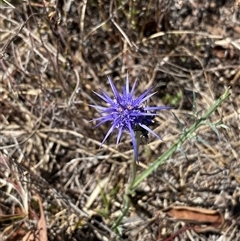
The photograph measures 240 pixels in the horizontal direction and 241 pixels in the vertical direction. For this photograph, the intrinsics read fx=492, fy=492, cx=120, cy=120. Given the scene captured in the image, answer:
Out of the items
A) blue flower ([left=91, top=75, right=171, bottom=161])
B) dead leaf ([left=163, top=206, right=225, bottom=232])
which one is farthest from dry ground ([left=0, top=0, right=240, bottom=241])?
blue flower ([left=91, top=75, right=171, bottom=161])

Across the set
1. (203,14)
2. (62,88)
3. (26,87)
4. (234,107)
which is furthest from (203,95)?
(26,87)

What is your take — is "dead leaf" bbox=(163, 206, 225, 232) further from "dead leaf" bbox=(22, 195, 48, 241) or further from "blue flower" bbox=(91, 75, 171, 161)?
"blue flower" bbox=(91, 75, 171, 161)

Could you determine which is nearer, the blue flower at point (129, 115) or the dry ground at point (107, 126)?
the blue flower at point (129, 115)

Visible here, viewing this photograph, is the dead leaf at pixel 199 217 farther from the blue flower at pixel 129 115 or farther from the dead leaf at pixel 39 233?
the blue flower at pixel 129 115

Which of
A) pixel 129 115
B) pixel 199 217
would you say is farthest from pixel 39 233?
pixel 129 115

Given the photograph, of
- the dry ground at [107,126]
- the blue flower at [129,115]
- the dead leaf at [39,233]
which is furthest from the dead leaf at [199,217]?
the blue flower at [129,115]

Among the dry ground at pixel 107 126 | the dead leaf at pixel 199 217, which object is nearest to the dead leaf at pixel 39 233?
the dry ground at pixel 107 126

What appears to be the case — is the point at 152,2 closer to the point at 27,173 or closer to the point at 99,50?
the point at 99,50

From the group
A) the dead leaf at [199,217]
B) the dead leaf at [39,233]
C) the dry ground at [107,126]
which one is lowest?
the dead leaf at [39,233]

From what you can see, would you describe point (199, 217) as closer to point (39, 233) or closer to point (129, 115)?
point (39, 233)

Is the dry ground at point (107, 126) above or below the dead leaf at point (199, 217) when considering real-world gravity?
above
